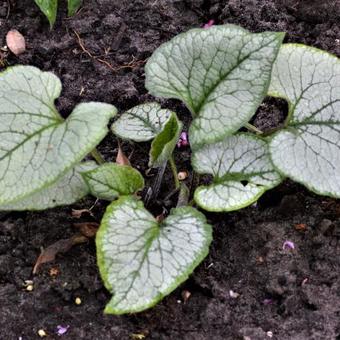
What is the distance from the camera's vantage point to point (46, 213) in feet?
7.09

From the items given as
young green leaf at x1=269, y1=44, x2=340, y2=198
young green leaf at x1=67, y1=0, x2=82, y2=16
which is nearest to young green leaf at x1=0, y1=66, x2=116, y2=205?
young green leaf at x1=269, y1=44, x2=340, y2=198

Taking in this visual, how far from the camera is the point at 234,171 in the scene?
1.94 m

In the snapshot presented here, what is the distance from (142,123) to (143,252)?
1.77ft

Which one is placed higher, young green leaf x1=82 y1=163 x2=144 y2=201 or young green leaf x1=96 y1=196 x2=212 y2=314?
young green leaf x1=82 y1=163 x2=144 y2=201

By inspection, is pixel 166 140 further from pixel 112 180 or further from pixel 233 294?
pixel 233 294

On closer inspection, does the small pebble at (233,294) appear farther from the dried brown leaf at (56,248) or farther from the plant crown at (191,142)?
the dried brown leaf at (56,248)

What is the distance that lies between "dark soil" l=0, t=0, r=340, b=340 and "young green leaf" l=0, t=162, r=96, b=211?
21 cm

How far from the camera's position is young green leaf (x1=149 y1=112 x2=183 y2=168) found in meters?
1.90

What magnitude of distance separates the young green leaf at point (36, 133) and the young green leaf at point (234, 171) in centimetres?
34

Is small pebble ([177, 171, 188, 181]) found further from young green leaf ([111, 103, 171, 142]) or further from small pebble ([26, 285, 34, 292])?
small pebble ([26, 285, 34, 292])

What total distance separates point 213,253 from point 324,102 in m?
0.58

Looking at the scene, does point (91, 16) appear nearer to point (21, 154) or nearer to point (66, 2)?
point (66, 2)

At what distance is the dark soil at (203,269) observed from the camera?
1904 mm

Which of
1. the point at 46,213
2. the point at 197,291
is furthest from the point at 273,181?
the point at 46,213
